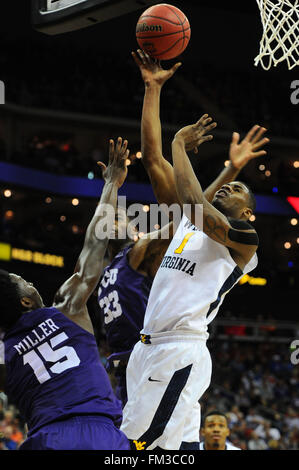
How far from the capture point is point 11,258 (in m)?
20.3

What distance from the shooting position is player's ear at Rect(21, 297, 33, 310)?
144 inches

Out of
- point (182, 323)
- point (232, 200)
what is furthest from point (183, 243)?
point (182, 323)

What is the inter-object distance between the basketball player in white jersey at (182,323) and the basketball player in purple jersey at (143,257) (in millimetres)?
364

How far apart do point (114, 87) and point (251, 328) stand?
8861 mm

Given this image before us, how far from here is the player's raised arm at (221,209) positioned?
14.4 ft

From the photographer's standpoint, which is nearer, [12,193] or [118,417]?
[118,417]

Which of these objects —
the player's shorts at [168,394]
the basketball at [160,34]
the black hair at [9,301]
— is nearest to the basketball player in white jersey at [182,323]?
the player's shorts at [168,394]

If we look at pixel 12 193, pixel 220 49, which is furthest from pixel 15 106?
pixel 220 49

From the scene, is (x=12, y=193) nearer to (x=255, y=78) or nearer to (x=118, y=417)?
(x=255, y=78)

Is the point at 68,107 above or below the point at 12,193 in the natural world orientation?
above

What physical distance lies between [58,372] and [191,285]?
118 centimetres

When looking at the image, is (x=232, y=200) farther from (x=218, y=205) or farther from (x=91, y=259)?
(x=91, y=259)

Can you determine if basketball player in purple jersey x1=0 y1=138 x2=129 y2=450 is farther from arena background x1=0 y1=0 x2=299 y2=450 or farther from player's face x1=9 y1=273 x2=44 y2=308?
arena background x1=0 y1=0 x2=299 y2=450

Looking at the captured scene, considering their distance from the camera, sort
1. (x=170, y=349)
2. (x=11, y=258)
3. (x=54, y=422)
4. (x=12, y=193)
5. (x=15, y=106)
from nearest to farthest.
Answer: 1. (x=54, y=422)
2. (x=170, y=349)
3. (x=11, y=258)
4. (x=15, y=106)
5. (x=12, y=193)
